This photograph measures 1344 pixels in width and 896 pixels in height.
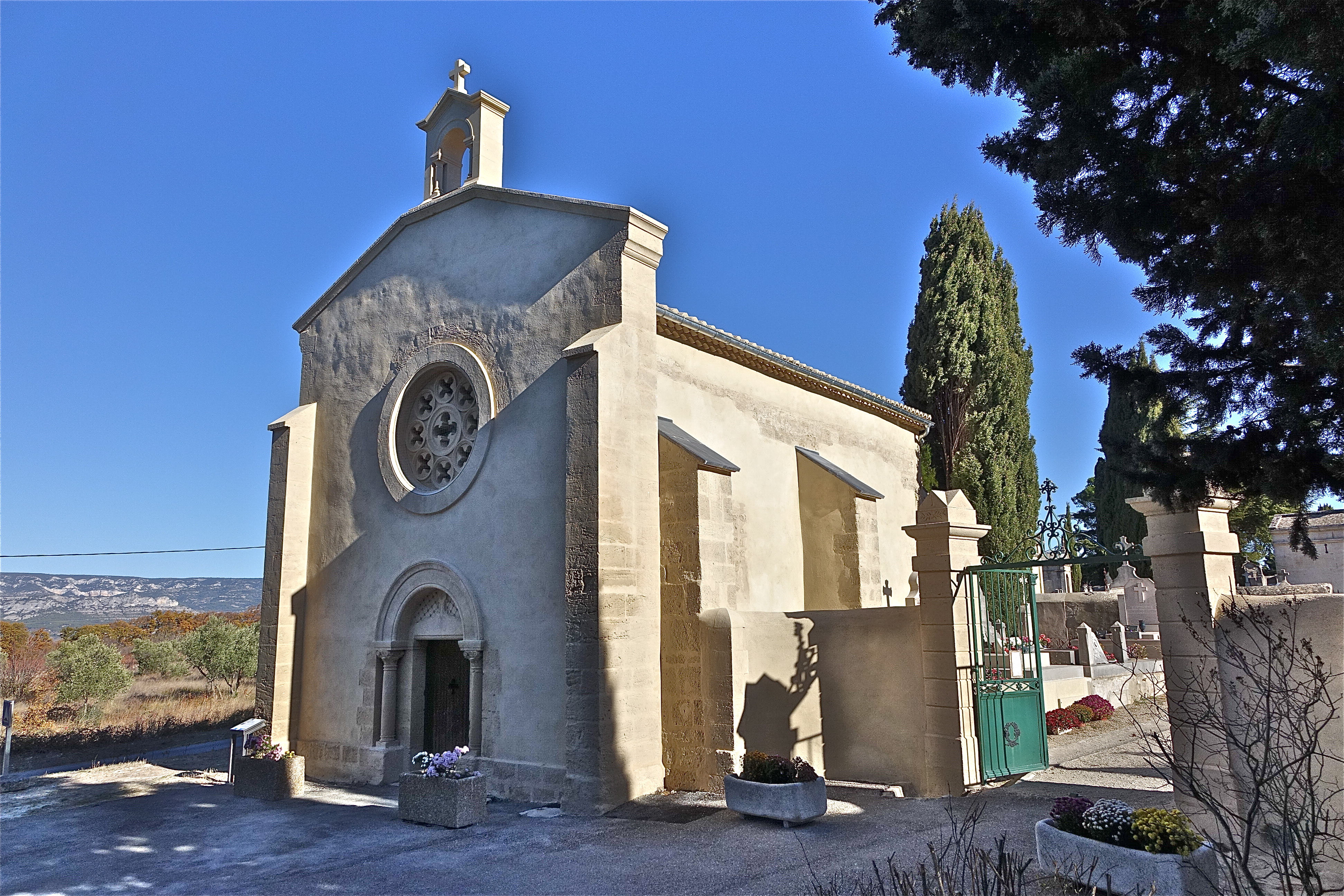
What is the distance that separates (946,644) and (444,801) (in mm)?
5540

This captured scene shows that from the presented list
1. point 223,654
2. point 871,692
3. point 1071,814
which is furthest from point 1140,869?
point 223,654

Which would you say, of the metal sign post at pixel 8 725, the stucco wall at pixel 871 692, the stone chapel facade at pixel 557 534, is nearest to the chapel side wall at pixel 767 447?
the stone chapel facade at pixel 557 534

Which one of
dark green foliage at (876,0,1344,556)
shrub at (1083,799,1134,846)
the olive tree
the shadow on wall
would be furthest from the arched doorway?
the olive tree

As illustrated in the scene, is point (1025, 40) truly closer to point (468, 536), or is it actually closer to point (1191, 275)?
point (1191, 275)

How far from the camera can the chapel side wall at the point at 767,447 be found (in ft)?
40.2

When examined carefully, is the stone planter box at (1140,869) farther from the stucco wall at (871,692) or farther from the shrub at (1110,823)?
the stucco wall at (871,692)

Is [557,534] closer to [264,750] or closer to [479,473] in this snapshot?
[479,473]

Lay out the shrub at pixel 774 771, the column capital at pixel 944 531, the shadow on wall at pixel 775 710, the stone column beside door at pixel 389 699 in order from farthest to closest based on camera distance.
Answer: the stone column beside door at pixel 389 699 → the shadow on wall at pixel 775 710 → the column capital at pixel 944 531 → the shrub at pixel 774 771

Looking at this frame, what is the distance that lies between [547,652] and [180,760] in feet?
29.0

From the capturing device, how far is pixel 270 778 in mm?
11062

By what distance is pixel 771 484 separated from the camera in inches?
529

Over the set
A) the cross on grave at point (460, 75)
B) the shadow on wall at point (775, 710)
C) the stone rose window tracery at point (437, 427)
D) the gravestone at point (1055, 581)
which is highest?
the cross on grave at point (460, 75)

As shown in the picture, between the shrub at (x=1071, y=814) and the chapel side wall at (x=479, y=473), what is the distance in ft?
17.4

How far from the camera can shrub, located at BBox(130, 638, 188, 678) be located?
27859 mm
